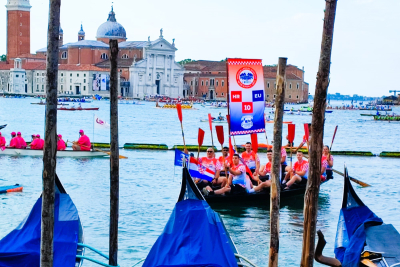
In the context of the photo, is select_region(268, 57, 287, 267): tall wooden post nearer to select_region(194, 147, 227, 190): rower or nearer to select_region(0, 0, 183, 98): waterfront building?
select_region(194, 147, 227, 190): rower

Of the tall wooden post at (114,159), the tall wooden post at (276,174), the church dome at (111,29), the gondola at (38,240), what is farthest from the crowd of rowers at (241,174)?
the church dome at (111,29)

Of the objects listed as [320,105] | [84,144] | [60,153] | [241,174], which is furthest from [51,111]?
[84,144]

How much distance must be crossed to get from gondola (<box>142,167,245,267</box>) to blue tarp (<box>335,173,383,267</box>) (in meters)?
1.02

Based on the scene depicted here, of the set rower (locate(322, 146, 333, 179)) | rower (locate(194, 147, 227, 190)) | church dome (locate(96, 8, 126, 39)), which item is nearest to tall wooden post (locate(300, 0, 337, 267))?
rower (locate(194, 147, 227, 190))

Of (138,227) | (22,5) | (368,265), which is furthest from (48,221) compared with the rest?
(22,5)

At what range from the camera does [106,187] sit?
565 inches

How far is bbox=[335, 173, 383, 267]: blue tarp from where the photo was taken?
19.7ft

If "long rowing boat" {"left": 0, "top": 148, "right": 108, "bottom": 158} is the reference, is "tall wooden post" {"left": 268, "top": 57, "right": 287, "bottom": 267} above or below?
above

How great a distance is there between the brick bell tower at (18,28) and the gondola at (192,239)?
256 ft

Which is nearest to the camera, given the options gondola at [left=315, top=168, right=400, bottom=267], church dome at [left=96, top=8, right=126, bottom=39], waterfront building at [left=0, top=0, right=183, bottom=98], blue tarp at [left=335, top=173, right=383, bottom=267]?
gondola at [left=315, top=168, right=400, bottom=267]

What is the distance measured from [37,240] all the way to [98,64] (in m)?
81.5

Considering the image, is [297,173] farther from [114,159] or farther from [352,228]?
[114,159]

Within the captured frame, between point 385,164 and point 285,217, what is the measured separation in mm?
9175

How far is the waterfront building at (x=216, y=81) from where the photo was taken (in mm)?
89125
